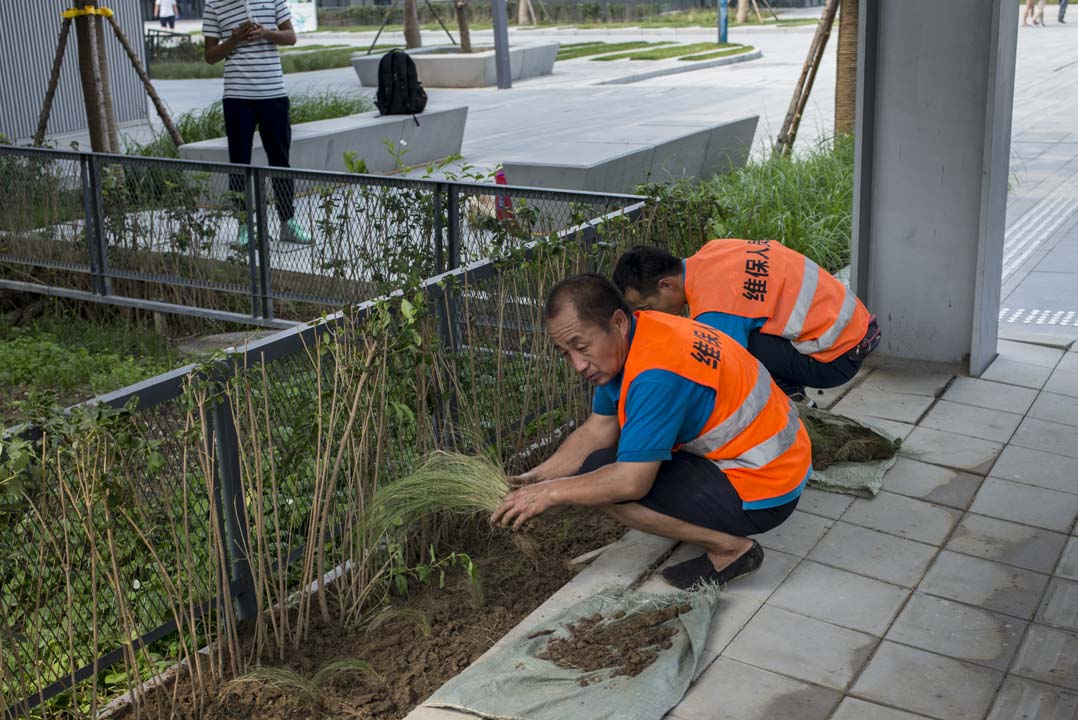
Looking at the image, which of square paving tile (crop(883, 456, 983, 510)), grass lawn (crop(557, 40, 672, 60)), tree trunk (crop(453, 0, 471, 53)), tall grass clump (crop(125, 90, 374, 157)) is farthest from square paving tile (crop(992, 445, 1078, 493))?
grass lawn (crop(557, 40, 672, 60))

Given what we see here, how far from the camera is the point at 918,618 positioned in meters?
3.59

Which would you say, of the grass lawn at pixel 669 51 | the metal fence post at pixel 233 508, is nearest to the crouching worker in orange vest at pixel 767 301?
the metal fence post at pixel 233 508

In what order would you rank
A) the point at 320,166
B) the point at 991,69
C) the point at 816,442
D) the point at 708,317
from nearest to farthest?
the point at 708,317, the point at 816,442, the point at 991,69, the point at 320,166

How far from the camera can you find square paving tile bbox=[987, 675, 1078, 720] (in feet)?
10.1

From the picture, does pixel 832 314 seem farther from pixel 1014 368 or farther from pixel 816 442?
pixel 1014 368

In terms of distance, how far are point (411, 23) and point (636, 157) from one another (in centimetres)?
1562

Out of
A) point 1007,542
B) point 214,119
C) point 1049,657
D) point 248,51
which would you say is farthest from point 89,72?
point 1049,657

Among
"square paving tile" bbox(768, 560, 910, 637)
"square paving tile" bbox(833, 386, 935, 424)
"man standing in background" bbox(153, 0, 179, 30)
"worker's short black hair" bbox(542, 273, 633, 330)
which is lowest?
"square paving tile" bbox(768, 560, 910, 637)

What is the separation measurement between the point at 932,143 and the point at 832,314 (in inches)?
61.1

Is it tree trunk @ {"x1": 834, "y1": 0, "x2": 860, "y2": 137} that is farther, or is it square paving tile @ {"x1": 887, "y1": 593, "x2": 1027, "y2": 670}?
tree trunk @ {"x1": 834, "y1": 0, "x2": 860, "y2": 137}

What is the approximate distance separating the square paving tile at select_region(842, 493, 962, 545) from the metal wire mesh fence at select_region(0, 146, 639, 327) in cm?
194

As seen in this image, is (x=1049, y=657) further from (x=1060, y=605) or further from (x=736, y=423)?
(x=736, y=423)

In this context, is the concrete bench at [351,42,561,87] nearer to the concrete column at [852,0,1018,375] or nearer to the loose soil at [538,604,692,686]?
the concrete column at [852,0,1018,375]

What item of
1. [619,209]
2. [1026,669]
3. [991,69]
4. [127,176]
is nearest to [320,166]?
[127,176]
